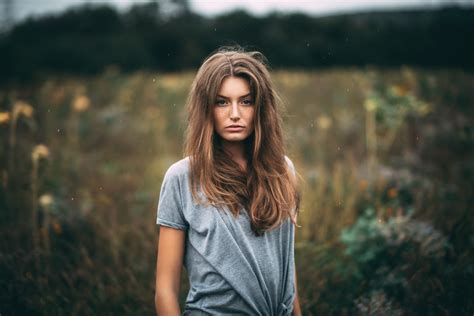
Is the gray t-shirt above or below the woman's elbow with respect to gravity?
above

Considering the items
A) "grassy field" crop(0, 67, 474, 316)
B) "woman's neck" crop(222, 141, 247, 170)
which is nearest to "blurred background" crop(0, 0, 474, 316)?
"grassy field" crop(0, 67, 474, 316)

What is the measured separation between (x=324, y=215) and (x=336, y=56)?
26.2m

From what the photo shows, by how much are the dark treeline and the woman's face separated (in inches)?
567

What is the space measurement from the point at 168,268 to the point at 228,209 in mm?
336

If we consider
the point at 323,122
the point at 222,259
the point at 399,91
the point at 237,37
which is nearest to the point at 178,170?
the point at 222,259

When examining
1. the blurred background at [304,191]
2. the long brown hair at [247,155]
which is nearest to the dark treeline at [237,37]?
the blurred background at [304,191]

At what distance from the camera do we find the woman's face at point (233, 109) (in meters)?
1.56

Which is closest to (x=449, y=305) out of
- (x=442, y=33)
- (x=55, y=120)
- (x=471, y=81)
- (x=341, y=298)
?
(x=341, y=298)

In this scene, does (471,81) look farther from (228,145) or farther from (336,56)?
(336,56)

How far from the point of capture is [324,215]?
12.2 ft

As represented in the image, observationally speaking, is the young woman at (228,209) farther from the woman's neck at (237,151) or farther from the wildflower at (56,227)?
the wildflower at (56,227)

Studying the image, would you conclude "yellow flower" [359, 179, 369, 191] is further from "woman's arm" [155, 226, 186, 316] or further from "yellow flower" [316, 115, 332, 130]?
"woman's arm" [155, 226, 186, 316]

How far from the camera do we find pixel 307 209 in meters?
3.72

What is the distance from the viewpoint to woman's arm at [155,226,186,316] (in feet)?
4.98
